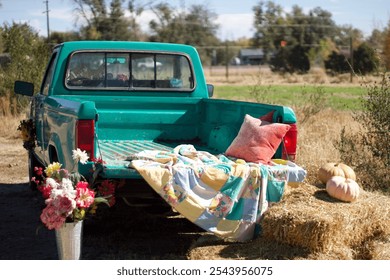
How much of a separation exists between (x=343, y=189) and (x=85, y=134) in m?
2.14

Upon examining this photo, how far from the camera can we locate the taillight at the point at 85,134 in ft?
18.0

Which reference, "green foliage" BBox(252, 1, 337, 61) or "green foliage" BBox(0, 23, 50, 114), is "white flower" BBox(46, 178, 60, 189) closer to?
"green foliage" BBox(0, 23, 50, 114)

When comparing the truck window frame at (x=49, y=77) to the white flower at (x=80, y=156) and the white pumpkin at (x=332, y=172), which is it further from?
the white pumpkin at (x=332, y=172)

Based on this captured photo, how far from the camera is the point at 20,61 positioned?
16.7m

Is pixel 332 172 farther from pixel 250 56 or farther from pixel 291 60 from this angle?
pixel 250 56

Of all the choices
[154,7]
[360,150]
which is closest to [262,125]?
[360,150]

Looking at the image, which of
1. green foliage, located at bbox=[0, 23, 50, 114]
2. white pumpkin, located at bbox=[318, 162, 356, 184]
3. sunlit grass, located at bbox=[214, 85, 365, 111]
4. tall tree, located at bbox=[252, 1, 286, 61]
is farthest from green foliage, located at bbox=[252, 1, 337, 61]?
white pumpkin, located at bbox=[318, 162, 356, 184]

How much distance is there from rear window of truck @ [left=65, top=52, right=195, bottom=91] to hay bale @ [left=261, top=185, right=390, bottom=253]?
2.60 meters

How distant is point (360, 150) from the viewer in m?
9.14

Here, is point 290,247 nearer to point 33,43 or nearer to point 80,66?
point 80,66

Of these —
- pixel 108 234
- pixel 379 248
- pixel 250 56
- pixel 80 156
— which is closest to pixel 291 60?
pixel 250 56

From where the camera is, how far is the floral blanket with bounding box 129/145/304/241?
5410 mm

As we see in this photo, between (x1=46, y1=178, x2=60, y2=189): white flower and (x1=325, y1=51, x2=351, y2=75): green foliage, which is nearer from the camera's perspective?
(x1=46, y1=178, x2=60, y2=189): white flower

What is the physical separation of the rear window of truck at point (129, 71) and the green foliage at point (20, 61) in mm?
8622
